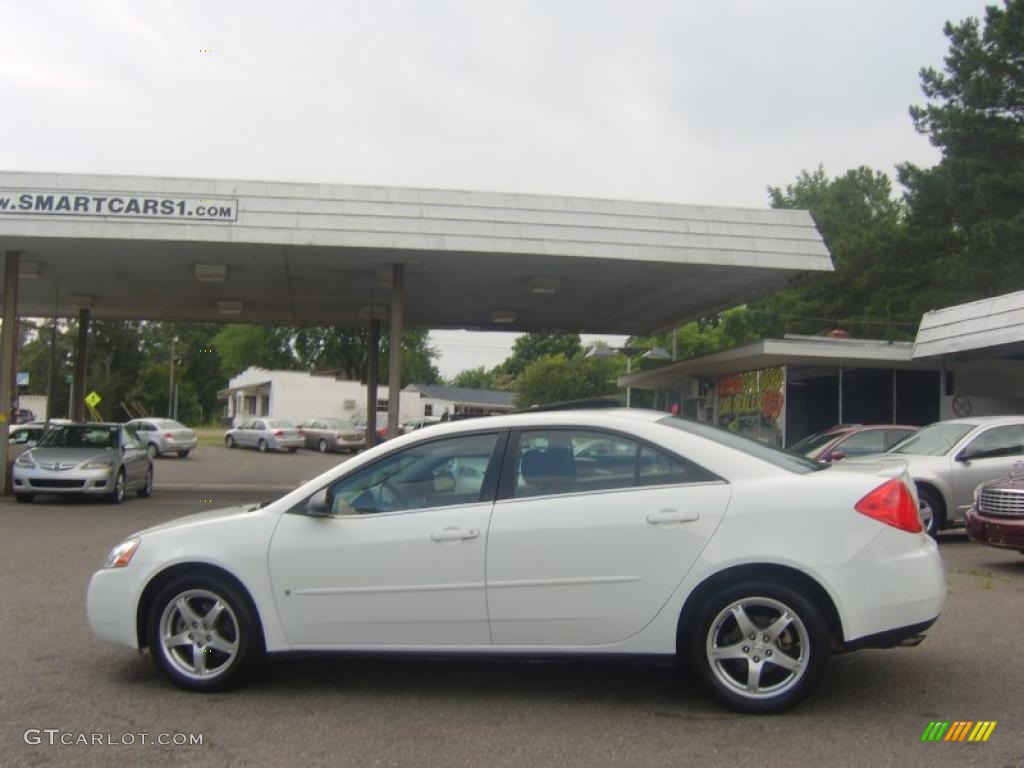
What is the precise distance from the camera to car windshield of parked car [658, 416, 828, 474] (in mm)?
5206

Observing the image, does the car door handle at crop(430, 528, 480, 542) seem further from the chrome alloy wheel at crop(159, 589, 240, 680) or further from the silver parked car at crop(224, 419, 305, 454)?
the silver parked car at crop(224, 419, 305, 454)

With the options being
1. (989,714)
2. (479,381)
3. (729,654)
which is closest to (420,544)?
(729,654)

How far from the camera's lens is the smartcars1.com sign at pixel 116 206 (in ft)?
50.8

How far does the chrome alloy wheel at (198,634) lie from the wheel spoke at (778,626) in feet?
9.34

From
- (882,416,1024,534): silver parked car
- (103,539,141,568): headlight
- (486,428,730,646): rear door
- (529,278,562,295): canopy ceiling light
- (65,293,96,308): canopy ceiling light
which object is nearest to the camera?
(486,428,730,646): rear door

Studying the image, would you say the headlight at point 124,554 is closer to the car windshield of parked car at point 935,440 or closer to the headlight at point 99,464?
the car windshield of parked car at point 935,440

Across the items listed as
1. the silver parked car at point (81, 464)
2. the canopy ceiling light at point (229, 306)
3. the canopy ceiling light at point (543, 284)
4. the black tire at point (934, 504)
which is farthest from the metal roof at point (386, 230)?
the canopy ceiling light at point (229, 306)

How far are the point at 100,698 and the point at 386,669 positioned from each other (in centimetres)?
161

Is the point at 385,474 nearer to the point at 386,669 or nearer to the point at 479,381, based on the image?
the point at 386,669

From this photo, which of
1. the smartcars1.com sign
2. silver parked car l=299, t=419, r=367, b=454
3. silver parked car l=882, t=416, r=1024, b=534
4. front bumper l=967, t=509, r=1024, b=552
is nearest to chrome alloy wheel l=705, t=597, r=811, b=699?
front bumper l=967, t=509, r=1024, b=552

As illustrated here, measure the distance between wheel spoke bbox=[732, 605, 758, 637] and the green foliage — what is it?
2044 inches

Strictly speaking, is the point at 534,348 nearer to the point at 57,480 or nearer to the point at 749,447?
the point at 57,480

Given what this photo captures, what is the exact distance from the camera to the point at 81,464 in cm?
1680

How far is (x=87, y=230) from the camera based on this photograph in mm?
15500
